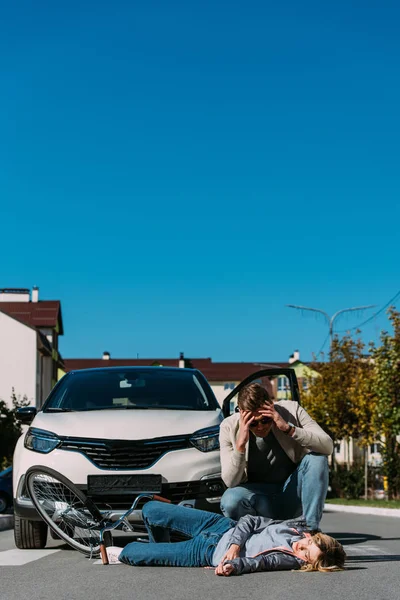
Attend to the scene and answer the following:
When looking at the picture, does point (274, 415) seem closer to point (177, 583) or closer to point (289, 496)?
point (289, 496)

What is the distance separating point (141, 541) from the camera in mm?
7852

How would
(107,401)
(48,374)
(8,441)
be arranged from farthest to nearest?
(48,374)
(8,441)
(107,401)

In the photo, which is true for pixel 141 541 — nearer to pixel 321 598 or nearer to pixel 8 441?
pixel 321 598

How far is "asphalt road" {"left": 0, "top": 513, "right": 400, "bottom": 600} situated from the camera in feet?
19.8

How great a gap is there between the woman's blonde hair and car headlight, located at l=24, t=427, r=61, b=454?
2.79 m

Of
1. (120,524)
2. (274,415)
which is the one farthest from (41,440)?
(274,415)

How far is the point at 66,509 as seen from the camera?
8375mm

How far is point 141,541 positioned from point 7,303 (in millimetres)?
71907

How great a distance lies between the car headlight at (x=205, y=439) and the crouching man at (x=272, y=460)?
104cm

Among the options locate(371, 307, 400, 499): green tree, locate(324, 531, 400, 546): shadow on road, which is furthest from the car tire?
locate(371, 307, 400, 499): green tree

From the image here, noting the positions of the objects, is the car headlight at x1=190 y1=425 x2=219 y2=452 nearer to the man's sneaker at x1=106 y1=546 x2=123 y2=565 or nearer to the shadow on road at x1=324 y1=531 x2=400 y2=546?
the man's sneaker at x1=106 y1=546 x2=123 y2=565

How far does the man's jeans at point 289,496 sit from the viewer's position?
24.3ft

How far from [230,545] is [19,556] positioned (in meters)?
2.58

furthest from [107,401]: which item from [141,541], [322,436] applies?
[322,436]
